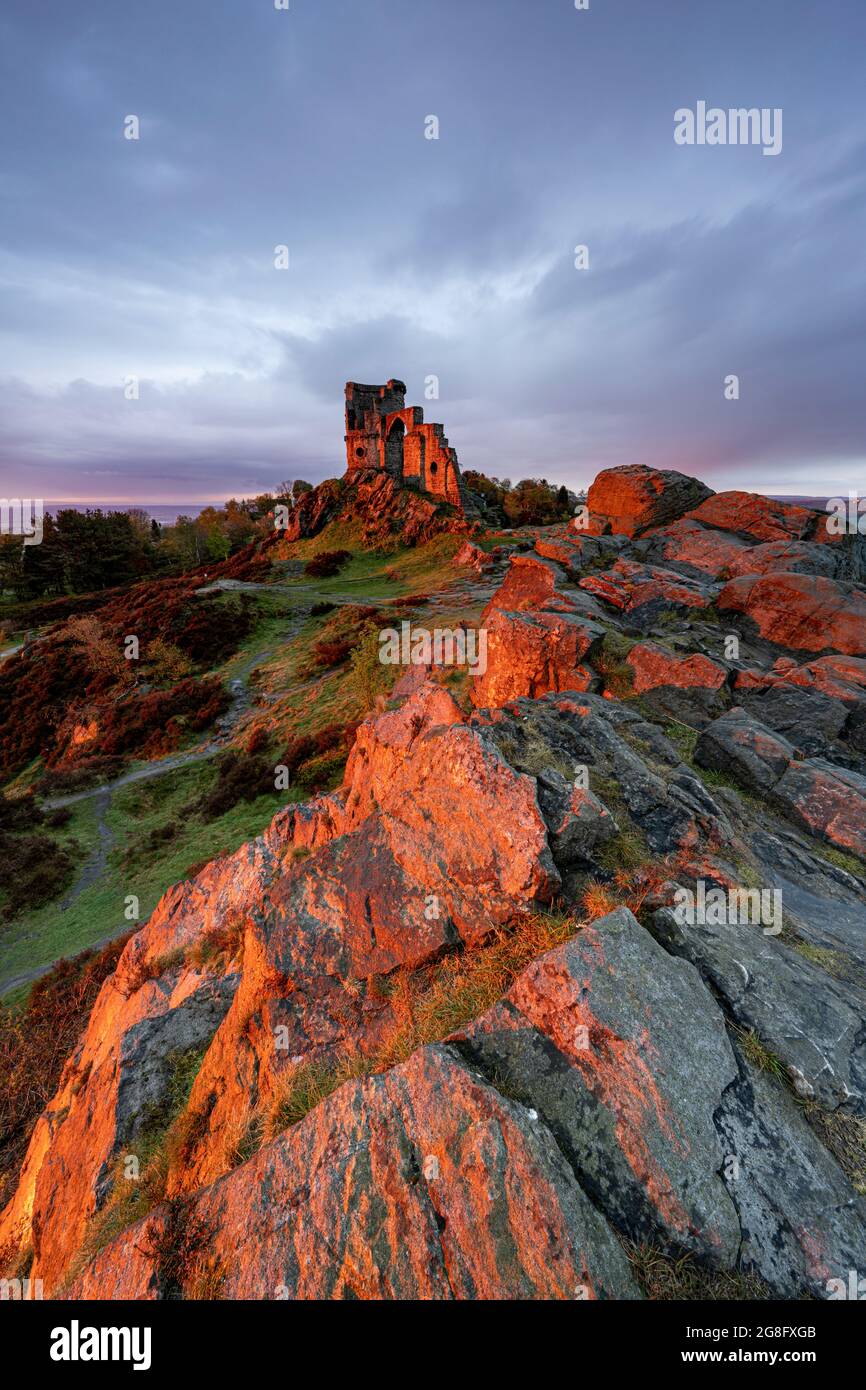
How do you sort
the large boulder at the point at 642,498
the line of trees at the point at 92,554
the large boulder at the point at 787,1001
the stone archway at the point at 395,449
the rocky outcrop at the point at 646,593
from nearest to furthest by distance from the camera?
the large boulder at the point at 787,1001 → the rocky outcrop at the point at 646,593 → the large boulder at the point at 642,498 → the stone archway at the point at 395,449 → the line of trees at the point at 92,554

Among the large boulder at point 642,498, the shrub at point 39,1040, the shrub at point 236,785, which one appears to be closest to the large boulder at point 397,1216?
the shrub at point 39,1040

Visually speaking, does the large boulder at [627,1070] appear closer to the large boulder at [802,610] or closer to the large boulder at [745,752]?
the large boulder at [745,752]

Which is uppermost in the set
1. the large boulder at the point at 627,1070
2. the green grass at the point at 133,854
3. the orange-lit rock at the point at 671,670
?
the orange-lit rock at the point at 671,670

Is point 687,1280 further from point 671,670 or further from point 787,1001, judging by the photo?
point 671,670

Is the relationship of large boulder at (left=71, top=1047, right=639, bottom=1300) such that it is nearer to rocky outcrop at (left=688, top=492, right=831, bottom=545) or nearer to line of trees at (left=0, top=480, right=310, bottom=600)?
rocky outcrop at (left=688, top=492, right=831, bottom=545)

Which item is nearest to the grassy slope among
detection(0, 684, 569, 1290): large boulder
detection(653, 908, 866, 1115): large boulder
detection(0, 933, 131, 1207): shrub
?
detection(0, 933, 131, 1207): shrub

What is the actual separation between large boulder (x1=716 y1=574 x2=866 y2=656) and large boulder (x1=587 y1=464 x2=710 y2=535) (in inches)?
731

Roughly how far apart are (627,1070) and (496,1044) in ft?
4.10

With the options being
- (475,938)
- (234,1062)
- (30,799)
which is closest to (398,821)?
(475,938)

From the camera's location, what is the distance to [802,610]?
2178cm

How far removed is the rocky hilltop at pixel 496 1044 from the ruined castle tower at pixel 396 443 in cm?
6479

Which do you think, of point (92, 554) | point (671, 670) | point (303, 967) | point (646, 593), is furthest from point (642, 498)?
point (92, 554)

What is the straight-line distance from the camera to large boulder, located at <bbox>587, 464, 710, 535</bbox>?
40219 mm

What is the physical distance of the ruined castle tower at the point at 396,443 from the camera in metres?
70.0
